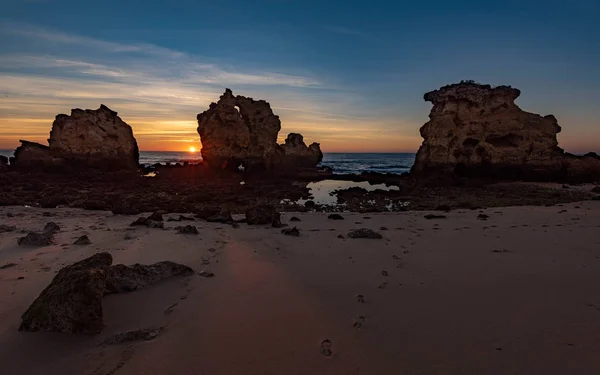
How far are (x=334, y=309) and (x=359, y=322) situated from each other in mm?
410

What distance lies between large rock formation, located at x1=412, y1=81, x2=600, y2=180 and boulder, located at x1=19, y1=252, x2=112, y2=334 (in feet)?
97.7

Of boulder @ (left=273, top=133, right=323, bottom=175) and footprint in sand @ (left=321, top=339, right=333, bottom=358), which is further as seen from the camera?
boulder @ (left=273, top=133, right=323, bottom=175)

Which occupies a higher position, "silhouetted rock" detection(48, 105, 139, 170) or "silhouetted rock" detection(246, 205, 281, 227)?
"silhouetted rock" detection(48, 105, 139, 170)

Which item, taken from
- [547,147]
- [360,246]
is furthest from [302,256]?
[547,147]

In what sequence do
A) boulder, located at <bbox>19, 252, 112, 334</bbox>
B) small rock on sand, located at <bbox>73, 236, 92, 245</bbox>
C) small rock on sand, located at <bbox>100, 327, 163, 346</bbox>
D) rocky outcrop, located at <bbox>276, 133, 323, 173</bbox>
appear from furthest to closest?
rocky outcrop, located at <bbox>276, 133, 323, 173</bbox>, small rock on sand, located at <bbox>73, 236, 92, 245</bbox>, boulder, located at <bbox>19, 252, 112, 334</bbox>, small rock on sand, located at <bbox>100, 327, 163, 346</bbox>

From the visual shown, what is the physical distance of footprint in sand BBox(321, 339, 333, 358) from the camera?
10.1 feet

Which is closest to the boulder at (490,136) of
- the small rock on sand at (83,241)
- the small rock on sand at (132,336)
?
the small rock on sand at (83,241)

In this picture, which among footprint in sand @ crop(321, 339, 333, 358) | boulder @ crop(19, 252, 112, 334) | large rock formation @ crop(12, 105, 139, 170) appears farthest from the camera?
large rock formation @ crop(12, 105, 139, 170)

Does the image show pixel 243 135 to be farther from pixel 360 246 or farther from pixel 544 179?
pixel 360 246

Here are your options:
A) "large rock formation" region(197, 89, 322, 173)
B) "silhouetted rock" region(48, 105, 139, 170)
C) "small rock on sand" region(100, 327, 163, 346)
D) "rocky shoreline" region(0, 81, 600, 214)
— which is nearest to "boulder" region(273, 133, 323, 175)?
"rocky shoreline" region(0, 81, 600, 214)

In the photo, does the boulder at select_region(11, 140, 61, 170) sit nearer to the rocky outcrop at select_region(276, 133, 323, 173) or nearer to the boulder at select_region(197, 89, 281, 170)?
the boulder at select_region(197, 89, 281, 170)

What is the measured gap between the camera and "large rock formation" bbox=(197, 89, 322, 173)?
37.2m

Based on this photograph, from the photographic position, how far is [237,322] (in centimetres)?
368

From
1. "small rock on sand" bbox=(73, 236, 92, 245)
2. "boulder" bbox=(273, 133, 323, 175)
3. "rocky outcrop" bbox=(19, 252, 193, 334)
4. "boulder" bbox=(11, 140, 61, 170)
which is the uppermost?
"boulder" bbox=(273, 133, 323, 175)
